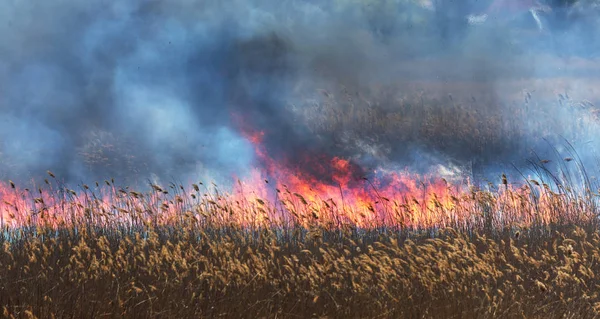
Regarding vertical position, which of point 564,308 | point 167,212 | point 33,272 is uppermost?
point 167,212

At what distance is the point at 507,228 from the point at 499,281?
3.08 metres

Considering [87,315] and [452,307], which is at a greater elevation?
[87,315]

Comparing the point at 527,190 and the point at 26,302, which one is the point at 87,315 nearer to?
the point at 26,302

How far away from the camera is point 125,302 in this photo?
7.59 metres

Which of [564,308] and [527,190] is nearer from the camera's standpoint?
[564,308]

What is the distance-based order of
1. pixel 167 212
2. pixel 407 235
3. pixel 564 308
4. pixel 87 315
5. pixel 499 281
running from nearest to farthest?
pixel 87 315, pixel 564 308, pixel 499 281, pixel 407 235, pixel 167 212

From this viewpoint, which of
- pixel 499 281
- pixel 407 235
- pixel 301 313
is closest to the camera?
pixel 301 313

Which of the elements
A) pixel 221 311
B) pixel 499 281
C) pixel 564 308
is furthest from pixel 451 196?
pixel 221 311

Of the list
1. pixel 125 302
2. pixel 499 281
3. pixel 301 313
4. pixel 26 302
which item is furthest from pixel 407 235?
pixel 26 302

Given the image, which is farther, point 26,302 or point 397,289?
point 397,289

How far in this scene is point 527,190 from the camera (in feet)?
43.0

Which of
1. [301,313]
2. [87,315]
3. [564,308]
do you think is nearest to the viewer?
[87,315]

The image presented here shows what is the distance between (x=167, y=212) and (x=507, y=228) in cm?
613

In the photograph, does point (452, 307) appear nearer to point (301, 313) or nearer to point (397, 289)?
point (397, 289)
